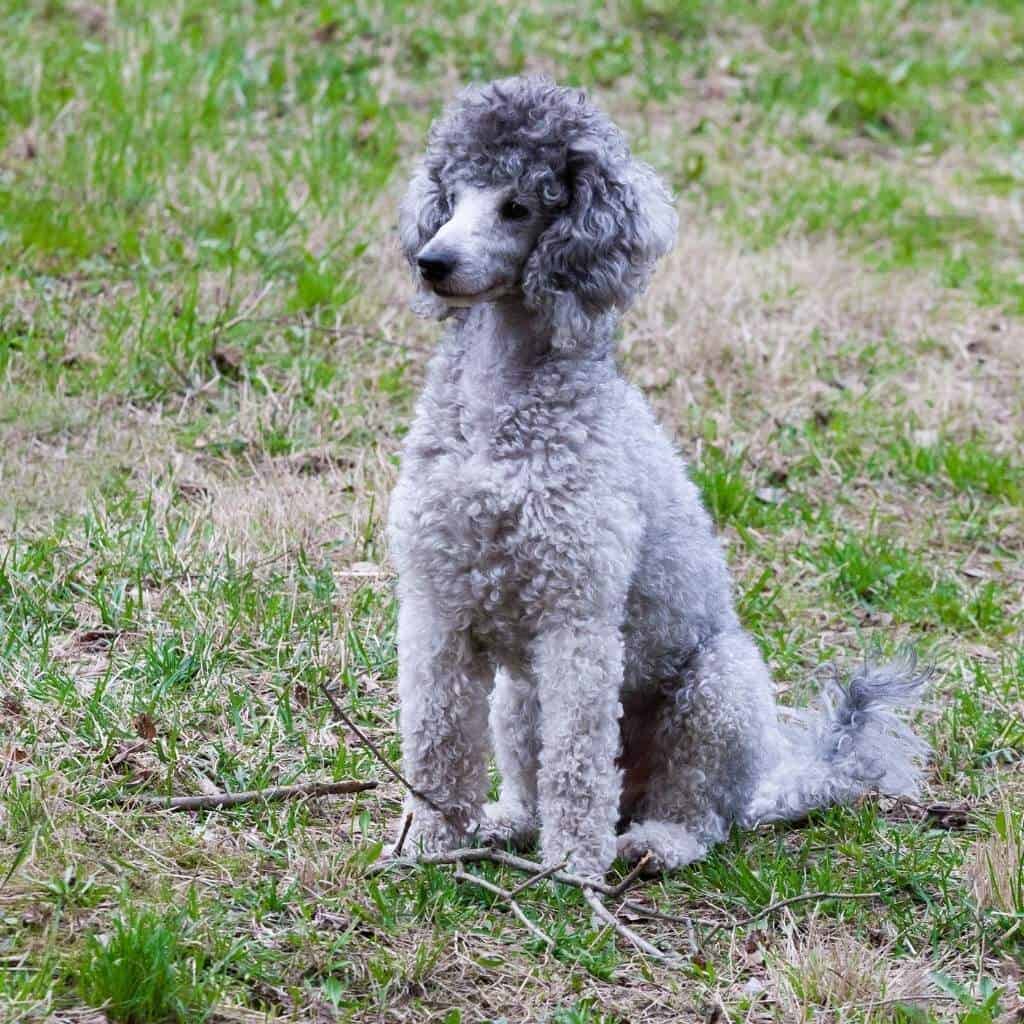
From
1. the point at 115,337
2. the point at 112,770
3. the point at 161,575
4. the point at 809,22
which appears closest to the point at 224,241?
the point at 115,337

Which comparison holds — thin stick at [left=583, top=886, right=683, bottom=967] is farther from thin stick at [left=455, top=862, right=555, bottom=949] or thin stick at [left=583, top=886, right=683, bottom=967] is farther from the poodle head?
the poodle head

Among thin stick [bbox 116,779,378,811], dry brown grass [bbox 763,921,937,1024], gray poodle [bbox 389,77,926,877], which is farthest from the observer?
thin stick [bbox 116,779,378,811]

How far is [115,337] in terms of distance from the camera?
6273 millimetres

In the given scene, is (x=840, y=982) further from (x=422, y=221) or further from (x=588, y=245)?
(x=422, y=221)

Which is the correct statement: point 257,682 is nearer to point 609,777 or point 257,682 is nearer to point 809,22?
point 609,777

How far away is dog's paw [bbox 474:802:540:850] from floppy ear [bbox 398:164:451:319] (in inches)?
50.2

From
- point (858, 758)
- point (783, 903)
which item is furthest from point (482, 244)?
point (858, 758)

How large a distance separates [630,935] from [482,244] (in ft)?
5.09

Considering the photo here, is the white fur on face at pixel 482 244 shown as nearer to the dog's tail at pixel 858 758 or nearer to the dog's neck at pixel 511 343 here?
the dog's neck at pixel 511 343

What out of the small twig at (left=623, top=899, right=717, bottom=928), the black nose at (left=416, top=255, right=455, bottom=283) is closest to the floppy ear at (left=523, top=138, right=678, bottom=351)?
the black nose at (left=416, top=255, right=455, bottom=283)

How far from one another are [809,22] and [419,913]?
879 cm

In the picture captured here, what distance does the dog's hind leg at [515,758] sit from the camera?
4082 mm

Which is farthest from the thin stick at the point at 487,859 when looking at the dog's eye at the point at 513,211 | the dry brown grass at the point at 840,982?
the dog's eye at the point at 513,211

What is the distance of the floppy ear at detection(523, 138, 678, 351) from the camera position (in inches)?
144
